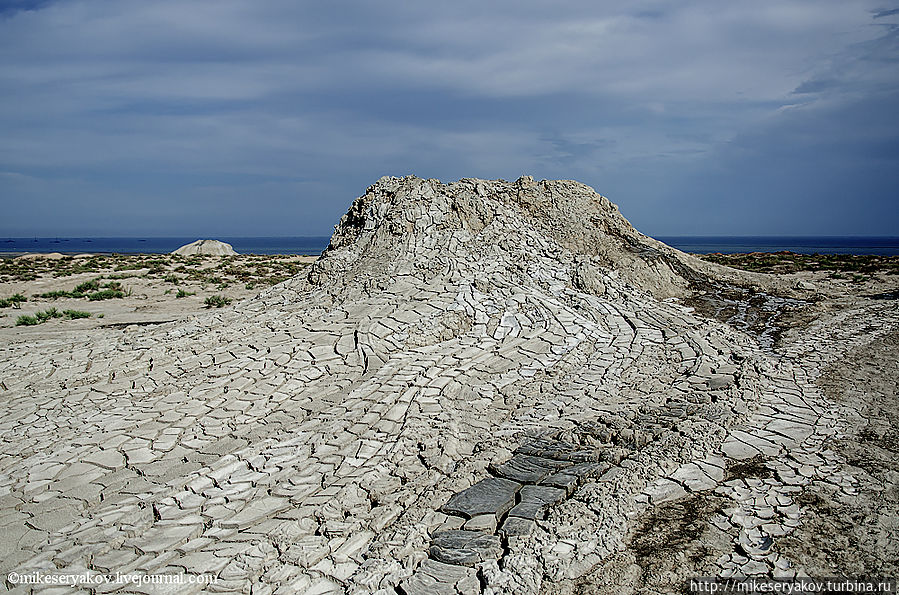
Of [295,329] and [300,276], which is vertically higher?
[300,276]

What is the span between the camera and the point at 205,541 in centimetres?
385

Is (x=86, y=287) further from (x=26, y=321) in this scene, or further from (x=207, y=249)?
(x=207, y=249)

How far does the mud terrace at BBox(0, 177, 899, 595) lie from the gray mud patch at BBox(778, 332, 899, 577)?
0.02m

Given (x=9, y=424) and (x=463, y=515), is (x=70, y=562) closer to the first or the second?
(x=463, y=515)

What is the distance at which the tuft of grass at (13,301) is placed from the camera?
15.9m

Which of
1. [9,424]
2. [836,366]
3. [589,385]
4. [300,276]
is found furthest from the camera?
[300,276]


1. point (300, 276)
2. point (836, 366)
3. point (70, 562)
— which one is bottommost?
point (70, 562)

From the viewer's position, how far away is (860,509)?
153 inches

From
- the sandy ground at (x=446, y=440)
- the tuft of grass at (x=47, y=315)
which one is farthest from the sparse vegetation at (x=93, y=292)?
the sandy ground at (x=446, y=440)

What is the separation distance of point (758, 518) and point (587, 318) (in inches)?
175

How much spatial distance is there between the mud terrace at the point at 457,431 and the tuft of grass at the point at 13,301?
972cm

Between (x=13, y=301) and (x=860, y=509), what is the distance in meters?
20.0

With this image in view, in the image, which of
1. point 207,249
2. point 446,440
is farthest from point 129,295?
point 207,249

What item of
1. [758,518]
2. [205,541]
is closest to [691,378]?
[758,518]
